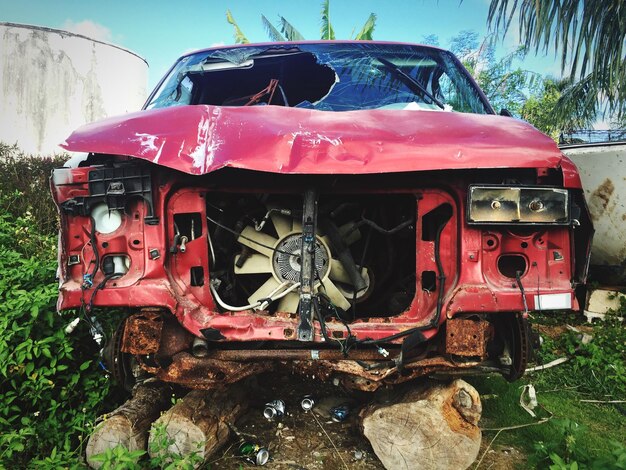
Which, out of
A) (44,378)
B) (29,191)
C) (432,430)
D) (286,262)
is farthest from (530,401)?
(29,191)

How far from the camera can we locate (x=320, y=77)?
3.15 meters

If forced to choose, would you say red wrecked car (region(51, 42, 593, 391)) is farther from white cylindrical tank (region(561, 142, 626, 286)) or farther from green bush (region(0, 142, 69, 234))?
green bush (region(0, 142, 69, 234))

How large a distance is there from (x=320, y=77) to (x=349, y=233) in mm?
1338

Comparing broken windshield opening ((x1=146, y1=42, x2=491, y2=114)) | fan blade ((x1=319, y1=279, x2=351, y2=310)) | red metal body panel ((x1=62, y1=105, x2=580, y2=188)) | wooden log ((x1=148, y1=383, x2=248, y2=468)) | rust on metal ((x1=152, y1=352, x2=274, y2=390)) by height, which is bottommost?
wooden log ((x1=148, y1=383, x2=248, y2=468))

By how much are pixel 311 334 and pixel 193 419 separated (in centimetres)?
75

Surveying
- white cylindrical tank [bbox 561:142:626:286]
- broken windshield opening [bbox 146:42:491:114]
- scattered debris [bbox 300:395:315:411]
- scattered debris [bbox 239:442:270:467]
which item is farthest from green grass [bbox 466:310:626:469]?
broken windshield opening [bbox 146:42:491:114]

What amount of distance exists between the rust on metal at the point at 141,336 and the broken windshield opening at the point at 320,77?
5.39ft

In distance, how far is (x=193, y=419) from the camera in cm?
217

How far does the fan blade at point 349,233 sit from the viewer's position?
92.1 inches

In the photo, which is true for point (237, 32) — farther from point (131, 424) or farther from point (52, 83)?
point (131, 424)

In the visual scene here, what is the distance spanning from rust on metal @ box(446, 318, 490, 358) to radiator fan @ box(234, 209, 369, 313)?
572mm

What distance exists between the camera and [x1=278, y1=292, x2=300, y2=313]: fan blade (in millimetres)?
2344

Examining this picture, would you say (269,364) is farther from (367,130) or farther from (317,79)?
(317,79)

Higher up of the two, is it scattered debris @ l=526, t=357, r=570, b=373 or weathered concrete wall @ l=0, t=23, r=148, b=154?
weathered concrete wall @ l=0, t=23, r=148, b=154
